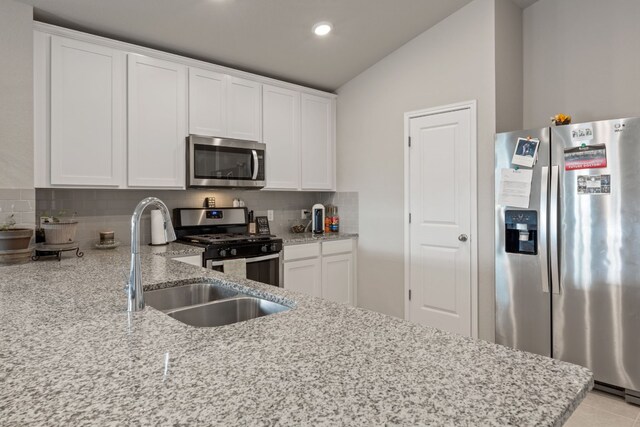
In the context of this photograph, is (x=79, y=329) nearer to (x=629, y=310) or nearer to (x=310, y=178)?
(x=629, y=310)

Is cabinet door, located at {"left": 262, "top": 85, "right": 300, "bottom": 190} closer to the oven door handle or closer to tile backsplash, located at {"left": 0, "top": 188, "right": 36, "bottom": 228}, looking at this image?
the oven door handle

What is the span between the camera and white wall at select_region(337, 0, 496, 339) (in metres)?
3.18

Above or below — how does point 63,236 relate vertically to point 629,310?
above

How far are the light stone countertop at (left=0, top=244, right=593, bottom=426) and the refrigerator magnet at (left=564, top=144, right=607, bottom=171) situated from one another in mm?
2083

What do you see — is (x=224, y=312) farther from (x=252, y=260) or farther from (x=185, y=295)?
(x=252, y=260)

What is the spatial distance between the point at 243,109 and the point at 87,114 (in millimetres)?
1269

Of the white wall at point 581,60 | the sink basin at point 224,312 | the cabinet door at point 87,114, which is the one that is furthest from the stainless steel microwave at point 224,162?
the white wall at point 581,60

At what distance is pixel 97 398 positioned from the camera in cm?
73

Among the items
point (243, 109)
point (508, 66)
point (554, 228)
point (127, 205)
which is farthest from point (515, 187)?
point (127, 205)

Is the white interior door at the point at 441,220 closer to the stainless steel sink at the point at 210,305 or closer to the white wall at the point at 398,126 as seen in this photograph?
the white wall at the point at 398,126

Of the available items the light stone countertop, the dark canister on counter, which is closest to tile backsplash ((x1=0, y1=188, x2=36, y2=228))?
the light stone countertop

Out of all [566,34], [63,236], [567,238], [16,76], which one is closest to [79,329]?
[63,236]

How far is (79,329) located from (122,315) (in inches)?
5.6

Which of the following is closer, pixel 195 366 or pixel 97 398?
pixel 97 398
